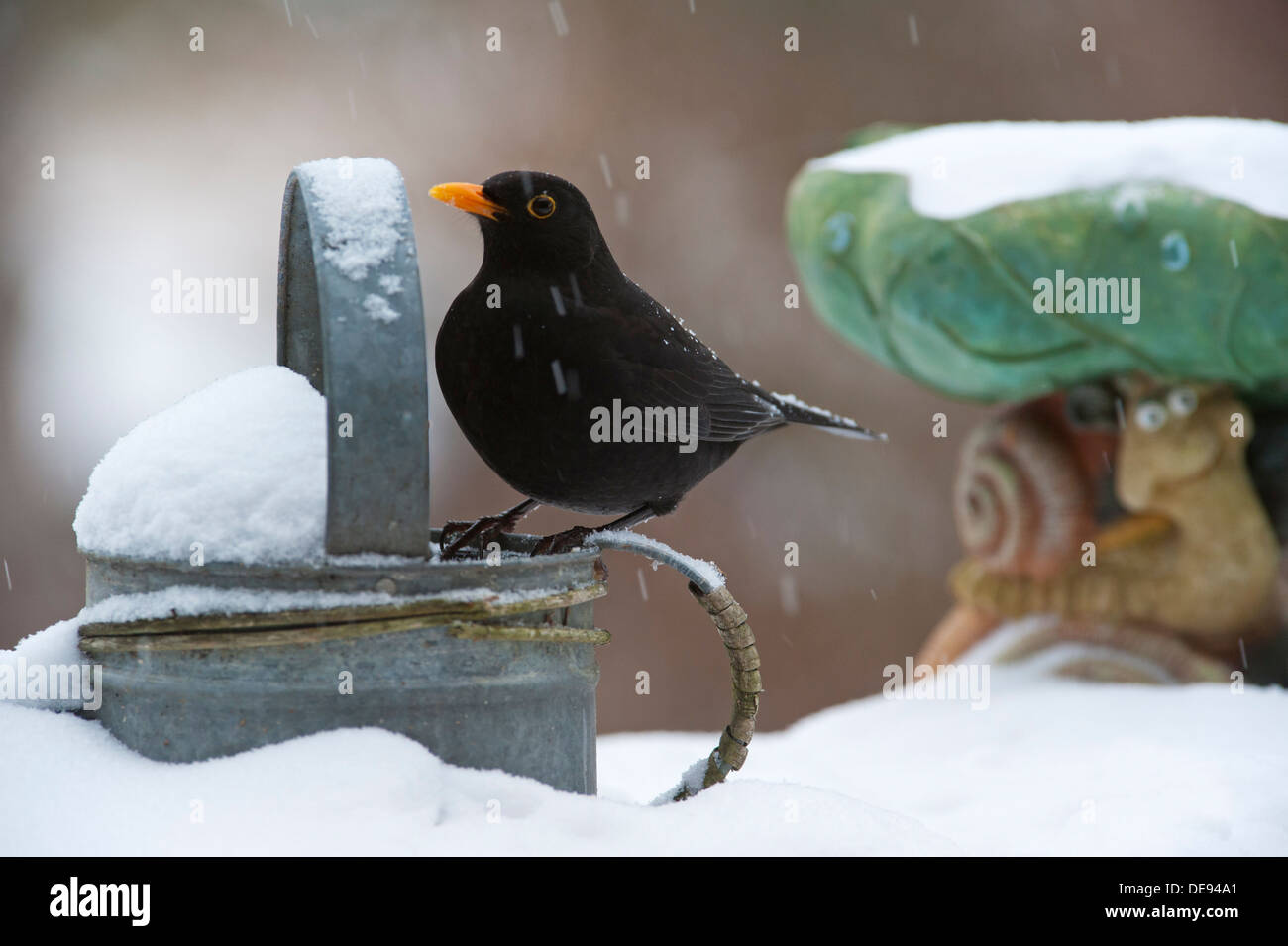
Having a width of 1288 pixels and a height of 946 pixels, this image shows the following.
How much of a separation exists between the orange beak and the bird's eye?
4 centimetres

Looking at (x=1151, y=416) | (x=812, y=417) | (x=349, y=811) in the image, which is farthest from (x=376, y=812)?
(x=1151, y=416)

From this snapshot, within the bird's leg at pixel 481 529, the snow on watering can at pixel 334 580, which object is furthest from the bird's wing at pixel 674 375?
the snow on watering can at pixel 334 580

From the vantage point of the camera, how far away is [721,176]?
243 inches

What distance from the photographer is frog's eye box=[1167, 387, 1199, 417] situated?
3248mm

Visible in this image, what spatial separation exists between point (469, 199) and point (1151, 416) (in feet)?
7.45

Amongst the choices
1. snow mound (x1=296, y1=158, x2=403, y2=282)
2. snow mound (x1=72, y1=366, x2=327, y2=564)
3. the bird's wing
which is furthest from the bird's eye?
snow mound (x1=72, y1=366, x2=327, y2=564)

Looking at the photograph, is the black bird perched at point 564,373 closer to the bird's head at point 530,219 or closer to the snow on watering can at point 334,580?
the bird's head at point 530,219

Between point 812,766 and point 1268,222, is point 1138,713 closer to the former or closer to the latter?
point 812,766

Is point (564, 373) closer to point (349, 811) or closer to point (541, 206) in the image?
point (541, 206)

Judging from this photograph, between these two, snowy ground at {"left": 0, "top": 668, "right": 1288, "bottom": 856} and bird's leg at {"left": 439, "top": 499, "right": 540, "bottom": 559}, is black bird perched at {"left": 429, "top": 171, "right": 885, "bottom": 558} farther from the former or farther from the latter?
snowy ground at {"left": 0, "top": 668, "right": 1288, "bottom": 856}

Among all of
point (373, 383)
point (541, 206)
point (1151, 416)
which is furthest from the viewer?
point (1151, 416)

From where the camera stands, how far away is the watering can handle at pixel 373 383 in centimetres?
123

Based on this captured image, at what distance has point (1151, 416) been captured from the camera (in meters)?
3.26
